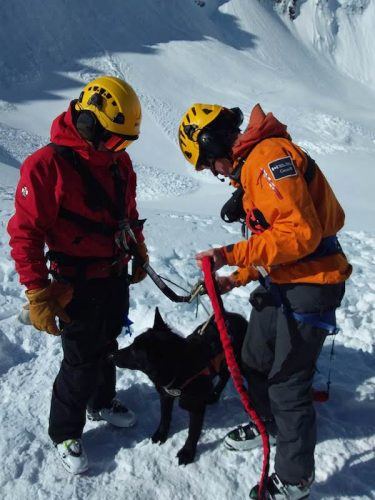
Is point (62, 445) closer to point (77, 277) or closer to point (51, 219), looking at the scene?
point (77, 277)

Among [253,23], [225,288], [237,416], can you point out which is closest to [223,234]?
[237,416]

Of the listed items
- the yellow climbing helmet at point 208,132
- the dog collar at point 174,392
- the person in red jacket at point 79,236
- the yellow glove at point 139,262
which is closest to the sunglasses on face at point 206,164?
the yellow climbing helmet at point 208,132

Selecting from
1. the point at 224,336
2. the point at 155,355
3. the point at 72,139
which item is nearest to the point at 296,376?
the point at 224,336

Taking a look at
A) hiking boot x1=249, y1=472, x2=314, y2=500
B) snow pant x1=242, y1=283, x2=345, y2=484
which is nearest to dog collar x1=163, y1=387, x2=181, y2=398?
snow pant x1=242, y1=283, x2=345, y2=484

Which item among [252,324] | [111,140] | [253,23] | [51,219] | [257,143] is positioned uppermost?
[257,143]

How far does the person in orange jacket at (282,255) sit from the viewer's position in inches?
97.9

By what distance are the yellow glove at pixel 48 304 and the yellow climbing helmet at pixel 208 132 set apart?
1142 mm

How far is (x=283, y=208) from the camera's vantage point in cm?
245

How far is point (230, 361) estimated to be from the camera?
9.25ft

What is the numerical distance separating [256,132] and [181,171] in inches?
581

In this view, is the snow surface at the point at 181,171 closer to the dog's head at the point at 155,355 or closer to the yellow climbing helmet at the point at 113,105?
the dog's head at the point at 155,355

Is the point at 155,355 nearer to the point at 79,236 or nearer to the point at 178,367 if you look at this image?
the point at 178,367

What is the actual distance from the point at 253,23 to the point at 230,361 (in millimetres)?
41481

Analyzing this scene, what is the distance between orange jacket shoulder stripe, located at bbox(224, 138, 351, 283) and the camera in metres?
2.45
